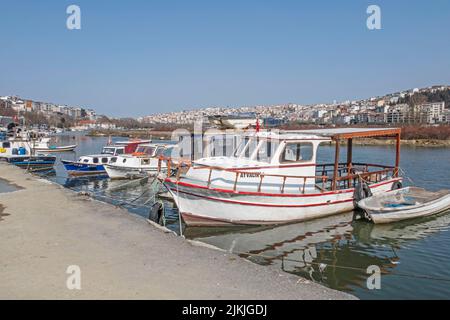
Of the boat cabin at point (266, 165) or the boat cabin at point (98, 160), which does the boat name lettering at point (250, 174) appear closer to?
the boat cabin at point (266, 165)

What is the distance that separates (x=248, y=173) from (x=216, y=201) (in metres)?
1.45

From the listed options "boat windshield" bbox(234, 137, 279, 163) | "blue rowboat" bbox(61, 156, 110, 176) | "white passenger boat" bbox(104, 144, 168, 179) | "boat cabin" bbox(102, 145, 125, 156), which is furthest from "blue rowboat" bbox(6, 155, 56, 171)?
"boat windshield" bbox(234, 137, 279, 163)

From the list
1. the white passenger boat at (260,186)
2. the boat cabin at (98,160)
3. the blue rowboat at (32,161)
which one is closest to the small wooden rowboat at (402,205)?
the white passenger boat at (260,186)

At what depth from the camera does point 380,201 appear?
1633cm

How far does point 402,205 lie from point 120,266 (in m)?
12.5

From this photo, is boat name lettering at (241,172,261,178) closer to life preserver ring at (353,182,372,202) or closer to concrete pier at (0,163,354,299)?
concrete pier at (0,163,354,299)

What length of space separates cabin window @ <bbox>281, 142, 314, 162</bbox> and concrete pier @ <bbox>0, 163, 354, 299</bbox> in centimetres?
591

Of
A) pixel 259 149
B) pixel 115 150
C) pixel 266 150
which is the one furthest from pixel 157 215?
pixel 115 150

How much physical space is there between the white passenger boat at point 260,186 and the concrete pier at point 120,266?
234cm

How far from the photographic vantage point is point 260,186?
13930mm

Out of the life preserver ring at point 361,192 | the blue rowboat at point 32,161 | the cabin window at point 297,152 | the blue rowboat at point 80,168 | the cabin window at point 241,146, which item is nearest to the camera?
the cabin window at point 297,152

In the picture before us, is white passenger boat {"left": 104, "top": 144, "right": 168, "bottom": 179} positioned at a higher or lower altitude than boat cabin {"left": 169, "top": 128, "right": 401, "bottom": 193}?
lower

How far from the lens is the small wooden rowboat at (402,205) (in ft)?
49.3

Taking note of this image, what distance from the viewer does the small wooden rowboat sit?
15.0 meters
